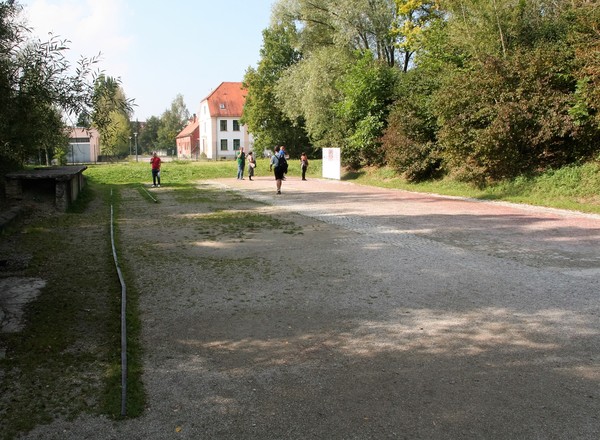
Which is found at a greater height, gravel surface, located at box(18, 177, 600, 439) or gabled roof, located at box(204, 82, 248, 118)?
gabled roof, located at box(204, 82, 248, 118)

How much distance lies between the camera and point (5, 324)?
204 inches

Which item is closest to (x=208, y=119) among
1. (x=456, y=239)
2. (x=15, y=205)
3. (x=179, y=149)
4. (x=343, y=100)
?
(x=179, y=149)

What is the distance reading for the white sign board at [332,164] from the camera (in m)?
30.6

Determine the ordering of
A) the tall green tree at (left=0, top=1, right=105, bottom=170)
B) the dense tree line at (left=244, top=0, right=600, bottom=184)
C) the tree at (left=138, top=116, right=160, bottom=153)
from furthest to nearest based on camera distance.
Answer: the tree at (left=138, top=116, right=160, bottom=153), the dense tree line at (left=244, top=0, right=600, bottom=184), the tall green tree at (left=0, top=1, right=105, bottom=170)

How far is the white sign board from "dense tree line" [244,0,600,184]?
0.76m

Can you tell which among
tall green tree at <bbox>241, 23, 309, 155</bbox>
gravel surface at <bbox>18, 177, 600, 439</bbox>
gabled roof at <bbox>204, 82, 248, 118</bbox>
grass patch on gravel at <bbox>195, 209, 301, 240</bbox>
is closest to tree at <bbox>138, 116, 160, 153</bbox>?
gabled roof at <bbox>204, 82, 248, 118</bbox>

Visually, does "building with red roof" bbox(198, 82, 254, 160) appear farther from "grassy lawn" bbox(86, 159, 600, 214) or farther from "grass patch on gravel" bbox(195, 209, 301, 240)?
"grass patch on gravel" bbox(195, 209, 301, 240)

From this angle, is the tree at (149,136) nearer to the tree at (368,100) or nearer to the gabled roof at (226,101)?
the gabled roof at (226,101)

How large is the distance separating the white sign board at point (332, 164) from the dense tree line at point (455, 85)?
29.8 inches

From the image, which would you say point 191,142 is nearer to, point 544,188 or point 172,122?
point 172,122

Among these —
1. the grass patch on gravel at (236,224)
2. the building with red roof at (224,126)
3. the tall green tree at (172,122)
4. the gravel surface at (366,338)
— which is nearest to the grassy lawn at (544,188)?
the gravel surface at (366,338)

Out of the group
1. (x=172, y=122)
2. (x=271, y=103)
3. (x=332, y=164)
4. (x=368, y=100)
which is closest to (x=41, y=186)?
(x=368, y=100)

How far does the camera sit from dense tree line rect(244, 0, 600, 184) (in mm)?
17516

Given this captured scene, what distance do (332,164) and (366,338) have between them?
26.8 meters
